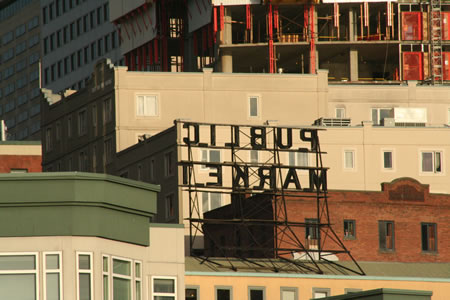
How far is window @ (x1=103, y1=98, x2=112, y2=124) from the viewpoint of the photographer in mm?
153250

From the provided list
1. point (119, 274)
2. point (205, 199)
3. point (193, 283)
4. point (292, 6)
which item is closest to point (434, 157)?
point (205, 199)

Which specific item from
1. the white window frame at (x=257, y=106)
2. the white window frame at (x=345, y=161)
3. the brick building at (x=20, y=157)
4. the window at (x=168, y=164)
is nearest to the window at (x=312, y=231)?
the white window frame at (x=345, y=161)

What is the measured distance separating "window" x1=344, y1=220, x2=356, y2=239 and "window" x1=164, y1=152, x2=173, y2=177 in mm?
19352

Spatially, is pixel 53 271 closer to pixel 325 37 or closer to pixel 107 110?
pixel 107 110

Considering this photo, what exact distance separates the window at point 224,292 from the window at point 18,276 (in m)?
Result: 39.4

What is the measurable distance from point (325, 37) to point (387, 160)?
3110 centimetres

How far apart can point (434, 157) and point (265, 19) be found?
3638cm

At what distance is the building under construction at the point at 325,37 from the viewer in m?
170

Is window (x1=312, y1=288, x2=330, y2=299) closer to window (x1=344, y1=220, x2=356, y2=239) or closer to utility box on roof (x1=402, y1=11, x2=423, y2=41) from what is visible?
window (x1=344, y1=220, x2=356, y2=239)

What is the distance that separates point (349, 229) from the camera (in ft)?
417

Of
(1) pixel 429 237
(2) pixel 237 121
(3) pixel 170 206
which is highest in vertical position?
(2) pixel 237 121

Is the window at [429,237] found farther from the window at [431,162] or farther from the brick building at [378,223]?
the window at [431,162]

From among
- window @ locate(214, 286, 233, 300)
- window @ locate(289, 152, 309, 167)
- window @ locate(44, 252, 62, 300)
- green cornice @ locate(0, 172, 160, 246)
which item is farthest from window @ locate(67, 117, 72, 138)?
window @ locate(44, 252, 62, 300)

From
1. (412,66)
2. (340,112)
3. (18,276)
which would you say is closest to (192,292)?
(18,276)
